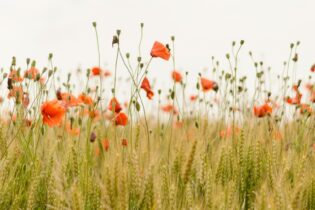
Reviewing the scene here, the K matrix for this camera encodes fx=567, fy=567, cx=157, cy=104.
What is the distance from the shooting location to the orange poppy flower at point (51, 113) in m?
2.68

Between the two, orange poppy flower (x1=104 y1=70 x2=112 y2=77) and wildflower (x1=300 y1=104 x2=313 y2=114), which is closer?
wildflower (x1=300 y1=104 x2=313 y2=114)

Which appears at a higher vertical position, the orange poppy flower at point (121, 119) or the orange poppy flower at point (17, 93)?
the orange poppy flower at point (17, 93)

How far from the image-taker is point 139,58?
2979mm

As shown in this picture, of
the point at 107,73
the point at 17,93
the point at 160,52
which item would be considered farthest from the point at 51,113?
the point at 107,73

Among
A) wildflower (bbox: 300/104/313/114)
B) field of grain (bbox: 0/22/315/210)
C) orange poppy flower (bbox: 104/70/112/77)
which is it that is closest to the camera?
field of grain (bbox: 0/22/315/210)

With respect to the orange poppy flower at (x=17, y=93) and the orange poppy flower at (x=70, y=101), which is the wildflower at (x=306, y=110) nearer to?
the orange poppy flower at (x=70, y=101)

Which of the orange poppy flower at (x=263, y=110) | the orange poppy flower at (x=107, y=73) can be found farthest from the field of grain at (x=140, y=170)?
the orange poppy flower at (x=107, y=73)

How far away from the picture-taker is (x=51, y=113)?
270 cm

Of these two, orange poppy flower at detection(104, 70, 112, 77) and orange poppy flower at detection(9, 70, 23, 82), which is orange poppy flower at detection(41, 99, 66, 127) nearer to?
orange poppy flower at detection(9, 70, 23, 82)

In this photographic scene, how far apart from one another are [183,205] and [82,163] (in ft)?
1.42

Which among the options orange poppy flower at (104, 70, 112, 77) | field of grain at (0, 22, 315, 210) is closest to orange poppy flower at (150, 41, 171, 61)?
field of grain at (0, 22, 315, 210)

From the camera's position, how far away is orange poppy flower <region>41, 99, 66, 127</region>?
8.79ft

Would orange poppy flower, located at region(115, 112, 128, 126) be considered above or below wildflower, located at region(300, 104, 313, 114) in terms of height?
above

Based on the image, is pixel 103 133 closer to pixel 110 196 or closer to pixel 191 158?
pixel 191 158
